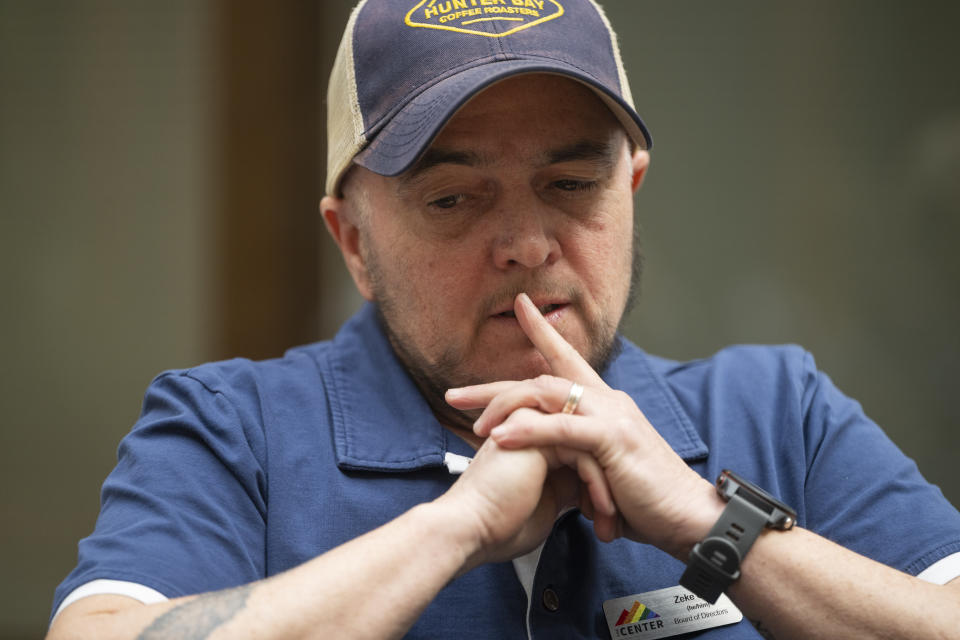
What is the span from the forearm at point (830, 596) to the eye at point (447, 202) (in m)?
0.62

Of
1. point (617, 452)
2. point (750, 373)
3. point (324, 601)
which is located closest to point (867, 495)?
point (750, 373)

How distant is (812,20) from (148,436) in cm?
214

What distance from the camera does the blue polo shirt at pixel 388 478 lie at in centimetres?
119

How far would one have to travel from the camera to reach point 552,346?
1297 millimetres

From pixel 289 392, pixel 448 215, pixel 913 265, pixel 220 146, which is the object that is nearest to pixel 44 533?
pixel 220 146

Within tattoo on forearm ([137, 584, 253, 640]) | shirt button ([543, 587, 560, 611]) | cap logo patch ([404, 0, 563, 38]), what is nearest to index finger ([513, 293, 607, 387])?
shirt button ([543, 587, 560, 611])

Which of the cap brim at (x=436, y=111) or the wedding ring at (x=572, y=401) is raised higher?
the cap brim at (x=436, y=111)

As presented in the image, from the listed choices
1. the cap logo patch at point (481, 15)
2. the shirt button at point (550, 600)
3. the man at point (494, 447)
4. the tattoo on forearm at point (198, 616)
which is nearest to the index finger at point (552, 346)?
the man at point (494, 447)

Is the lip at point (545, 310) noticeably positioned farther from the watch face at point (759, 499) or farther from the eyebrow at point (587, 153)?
the watch face at point (759, 499)

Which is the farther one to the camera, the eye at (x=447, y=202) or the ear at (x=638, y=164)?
the ear at (x=638, y=164)

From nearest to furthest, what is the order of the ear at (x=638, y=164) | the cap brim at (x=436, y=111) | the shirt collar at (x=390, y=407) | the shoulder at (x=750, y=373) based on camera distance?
1. the cap brim at (x=436, y=111)
2. the shirt collar at (x=390, y=407)
3. the shoulder at (x=750, y=373)
4. the ear at (x=638, y=164)

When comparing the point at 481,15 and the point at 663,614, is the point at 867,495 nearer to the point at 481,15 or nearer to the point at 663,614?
the point at 663,614

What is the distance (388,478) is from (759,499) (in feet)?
1.69

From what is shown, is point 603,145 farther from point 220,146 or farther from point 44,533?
point 44,533
